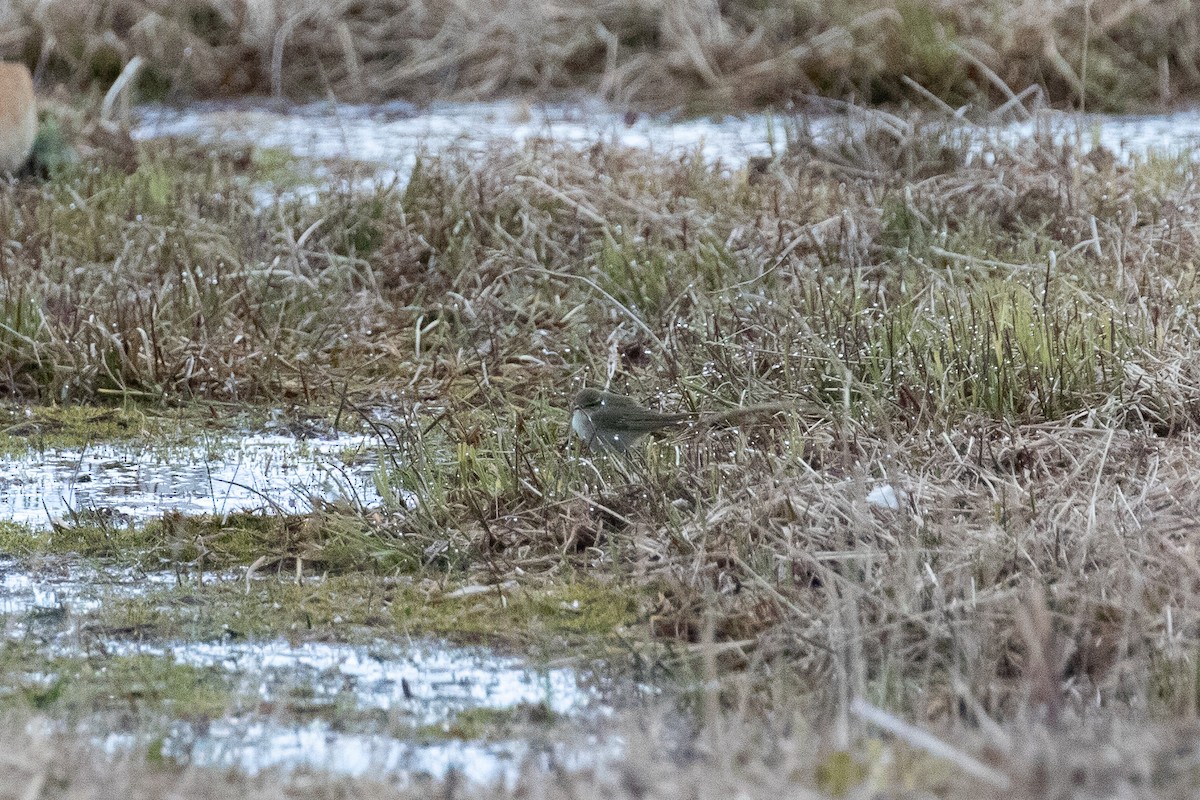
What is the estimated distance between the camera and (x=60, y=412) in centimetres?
508

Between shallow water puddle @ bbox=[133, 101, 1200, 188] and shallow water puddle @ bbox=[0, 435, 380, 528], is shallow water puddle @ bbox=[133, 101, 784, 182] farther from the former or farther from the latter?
shallow water puddle @ bbox=[0, 435, 380, 528]

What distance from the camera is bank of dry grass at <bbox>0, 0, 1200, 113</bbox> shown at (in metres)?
9.70

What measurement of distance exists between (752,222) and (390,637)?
126 inches

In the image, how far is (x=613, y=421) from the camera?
13.2 feet

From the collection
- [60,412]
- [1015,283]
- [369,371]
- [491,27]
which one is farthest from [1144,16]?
[60,412]

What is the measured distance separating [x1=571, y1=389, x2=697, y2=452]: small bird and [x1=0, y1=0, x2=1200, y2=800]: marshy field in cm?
6

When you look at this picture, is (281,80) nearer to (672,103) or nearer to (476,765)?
(672,103)

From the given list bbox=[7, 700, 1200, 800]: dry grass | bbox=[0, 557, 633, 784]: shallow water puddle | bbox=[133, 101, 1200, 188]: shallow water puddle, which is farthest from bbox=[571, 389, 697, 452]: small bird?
bbox=[133, 101, 1200, 188]: shallow water puddle

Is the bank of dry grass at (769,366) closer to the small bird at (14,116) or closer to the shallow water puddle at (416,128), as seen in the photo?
the small bird at (14,116)

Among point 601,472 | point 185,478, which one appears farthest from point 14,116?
point 601,472

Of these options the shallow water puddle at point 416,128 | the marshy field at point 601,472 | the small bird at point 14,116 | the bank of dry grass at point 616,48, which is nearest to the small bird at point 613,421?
the marshy field at point 601,472

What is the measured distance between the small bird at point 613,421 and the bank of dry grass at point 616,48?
18.9 feet

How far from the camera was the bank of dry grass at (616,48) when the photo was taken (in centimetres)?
970

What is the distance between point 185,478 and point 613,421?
1.21 metres
